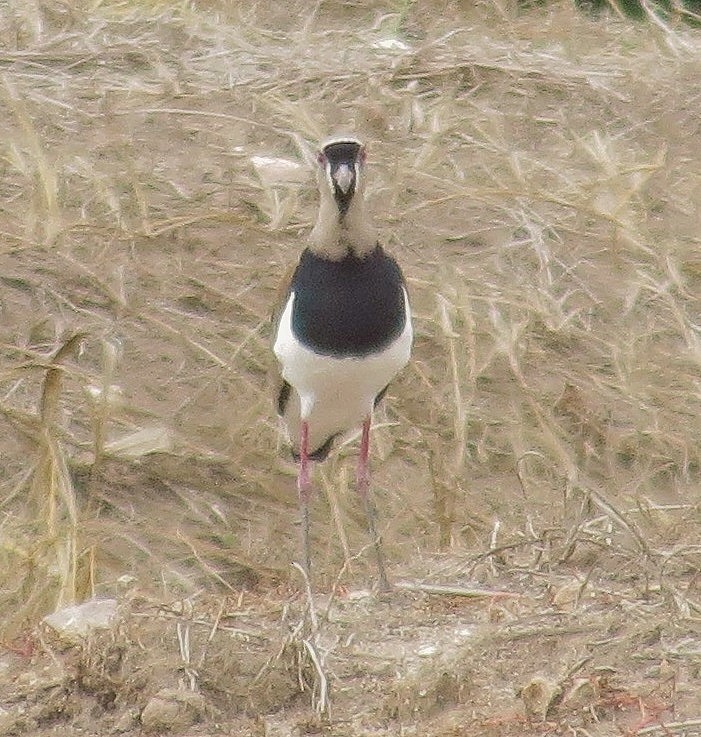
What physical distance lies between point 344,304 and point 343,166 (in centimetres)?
33

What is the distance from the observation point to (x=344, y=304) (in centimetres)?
409

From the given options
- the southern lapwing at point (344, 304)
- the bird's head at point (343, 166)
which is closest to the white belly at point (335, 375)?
the southern lapwing at point (344, 304)

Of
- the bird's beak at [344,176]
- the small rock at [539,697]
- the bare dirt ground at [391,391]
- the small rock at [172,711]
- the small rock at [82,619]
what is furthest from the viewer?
the bird's beak at [344,176]

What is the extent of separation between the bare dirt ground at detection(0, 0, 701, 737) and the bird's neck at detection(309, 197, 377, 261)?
75 cm

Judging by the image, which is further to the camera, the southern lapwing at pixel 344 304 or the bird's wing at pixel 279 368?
the bird's wing at pixel 279 368

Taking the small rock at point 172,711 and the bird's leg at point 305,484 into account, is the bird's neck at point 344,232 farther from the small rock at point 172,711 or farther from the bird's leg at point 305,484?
the small rock at point 172,711

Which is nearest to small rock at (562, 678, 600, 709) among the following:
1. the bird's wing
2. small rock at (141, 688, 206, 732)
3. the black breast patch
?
small rock at (141, 688, 206, 732)

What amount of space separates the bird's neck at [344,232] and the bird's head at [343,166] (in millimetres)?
51

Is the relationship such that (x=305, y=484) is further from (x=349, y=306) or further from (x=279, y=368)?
(x=349, y=306)

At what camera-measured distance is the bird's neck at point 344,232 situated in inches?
161

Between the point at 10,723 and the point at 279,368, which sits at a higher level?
the point at 10,723

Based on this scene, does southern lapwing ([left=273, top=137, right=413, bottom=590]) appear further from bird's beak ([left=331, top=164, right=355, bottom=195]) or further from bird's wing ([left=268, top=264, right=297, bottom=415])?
bird's wing ([left=268, top=264, right=297, bottom=415])

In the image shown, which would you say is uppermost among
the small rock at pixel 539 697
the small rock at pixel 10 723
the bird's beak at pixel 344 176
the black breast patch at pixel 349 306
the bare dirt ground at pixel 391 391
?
the bird's beak at pixel 344 176

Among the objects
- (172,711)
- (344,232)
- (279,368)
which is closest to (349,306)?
(344,232)
